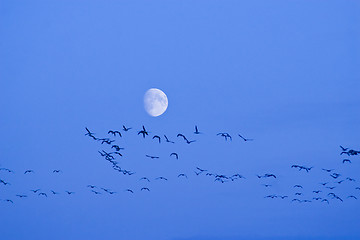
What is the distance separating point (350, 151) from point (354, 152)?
30 centimetres

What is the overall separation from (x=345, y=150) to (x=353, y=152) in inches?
34.8

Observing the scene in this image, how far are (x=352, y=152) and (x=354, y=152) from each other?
23cm

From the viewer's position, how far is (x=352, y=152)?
29344 mm

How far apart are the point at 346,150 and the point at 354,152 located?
954 millimetres

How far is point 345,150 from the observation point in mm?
28938

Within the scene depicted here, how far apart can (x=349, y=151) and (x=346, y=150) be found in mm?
703

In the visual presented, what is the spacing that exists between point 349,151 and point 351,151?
16cm

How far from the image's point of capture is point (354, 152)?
29.5 metres

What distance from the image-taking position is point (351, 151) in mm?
29516

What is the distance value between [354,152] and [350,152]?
263mm

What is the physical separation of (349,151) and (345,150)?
29.4 inches

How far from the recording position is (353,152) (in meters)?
29.4

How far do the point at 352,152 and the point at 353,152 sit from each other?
101 millimetres
